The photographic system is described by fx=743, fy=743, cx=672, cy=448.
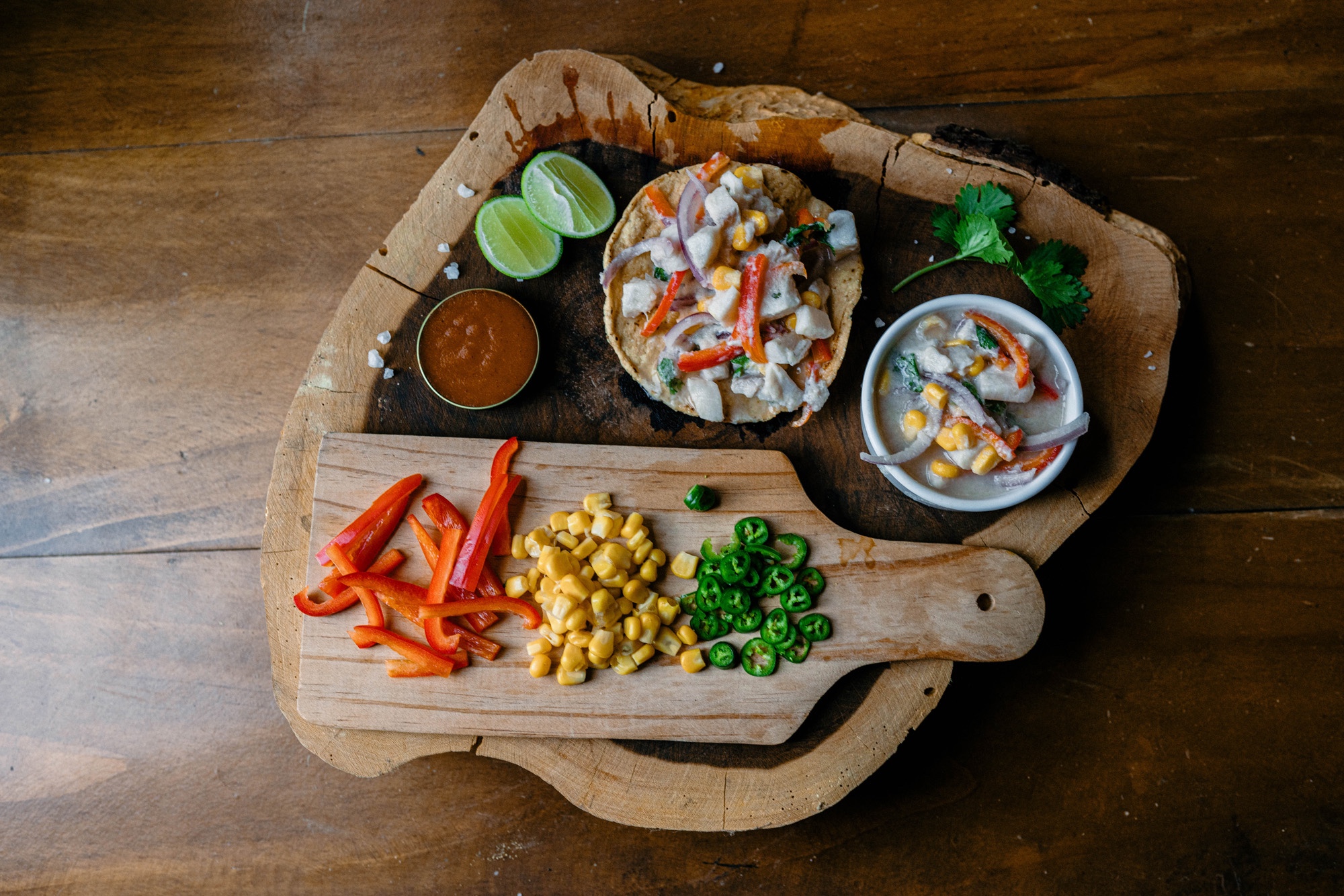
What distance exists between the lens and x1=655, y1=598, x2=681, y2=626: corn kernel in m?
3.30

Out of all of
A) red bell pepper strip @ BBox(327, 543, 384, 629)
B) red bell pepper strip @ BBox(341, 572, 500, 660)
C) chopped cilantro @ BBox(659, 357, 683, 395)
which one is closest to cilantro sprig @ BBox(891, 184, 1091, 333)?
chopped cilantro @ BBox(659, 357, 683, 395)

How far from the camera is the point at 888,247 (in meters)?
3.55

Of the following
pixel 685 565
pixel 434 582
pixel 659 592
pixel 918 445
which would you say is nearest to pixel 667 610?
pixel 659 592

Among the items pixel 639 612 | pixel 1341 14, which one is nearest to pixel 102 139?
pixel 639 612

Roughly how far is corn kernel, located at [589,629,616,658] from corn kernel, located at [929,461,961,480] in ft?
5.21

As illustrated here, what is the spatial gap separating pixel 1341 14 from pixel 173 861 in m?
7.78

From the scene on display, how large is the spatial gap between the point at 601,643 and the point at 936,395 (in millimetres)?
1781

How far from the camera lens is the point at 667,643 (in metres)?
3.28

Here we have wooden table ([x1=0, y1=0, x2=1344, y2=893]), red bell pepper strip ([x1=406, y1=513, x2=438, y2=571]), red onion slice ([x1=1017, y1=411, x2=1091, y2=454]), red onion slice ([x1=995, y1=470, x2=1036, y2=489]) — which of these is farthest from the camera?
wooden table ([x1=0, y1=0, x2=1344, y2=893])

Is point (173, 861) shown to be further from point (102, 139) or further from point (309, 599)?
point (102, 139)

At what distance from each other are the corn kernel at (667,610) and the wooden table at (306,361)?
4.31 ft

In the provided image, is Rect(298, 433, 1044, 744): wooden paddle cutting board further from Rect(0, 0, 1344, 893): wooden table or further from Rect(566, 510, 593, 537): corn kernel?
Rect(0, 0, 1344, 893): wooden table

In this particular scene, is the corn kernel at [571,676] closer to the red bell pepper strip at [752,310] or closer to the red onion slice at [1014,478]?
the red bell pepper strip at [752,310]

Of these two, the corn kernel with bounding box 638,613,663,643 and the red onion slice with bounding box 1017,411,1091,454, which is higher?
the red onion slice with bounding box 1017,411,1091,454
